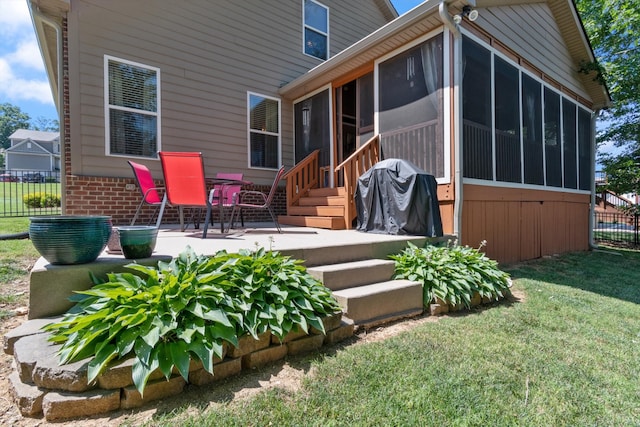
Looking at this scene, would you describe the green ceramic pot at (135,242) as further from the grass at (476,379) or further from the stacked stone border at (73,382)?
the grass at (476,379)

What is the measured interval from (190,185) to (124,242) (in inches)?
56.9

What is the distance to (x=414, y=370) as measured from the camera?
1.94m

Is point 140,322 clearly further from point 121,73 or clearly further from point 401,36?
point 121,73

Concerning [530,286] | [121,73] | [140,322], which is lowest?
[530,286]

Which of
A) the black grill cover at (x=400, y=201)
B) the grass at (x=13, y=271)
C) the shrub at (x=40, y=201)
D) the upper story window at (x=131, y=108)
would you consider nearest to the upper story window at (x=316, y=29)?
the upper story window at (x=131, y=108)

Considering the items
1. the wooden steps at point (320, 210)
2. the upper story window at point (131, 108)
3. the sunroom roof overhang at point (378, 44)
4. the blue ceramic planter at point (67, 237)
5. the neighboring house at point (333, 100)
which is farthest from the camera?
the upper story window at point (131, 108)

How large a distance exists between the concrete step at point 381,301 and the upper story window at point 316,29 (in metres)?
6.77

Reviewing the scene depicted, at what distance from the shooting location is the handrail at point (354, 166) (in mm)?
5081

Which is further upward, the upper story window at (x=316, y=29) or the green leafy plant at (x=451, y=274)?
the upper story window at (x=316, y=29)

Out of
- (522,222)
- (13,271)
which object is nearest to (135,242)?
(13,271)

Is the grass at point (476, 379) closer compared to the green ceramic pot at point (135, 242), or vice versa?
the grass at point (476, 379)

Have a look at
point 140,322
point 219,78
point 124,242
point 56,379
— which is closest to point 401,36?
point 219,78

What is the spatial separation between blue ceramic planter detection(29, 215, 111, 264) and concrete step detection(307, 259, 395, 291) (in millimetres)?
Result: 1593

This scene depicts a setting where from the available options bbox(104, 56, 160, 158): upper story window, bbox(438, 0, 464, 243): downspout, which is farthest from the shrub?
bbox(438, 0, 464, 243): downspout
